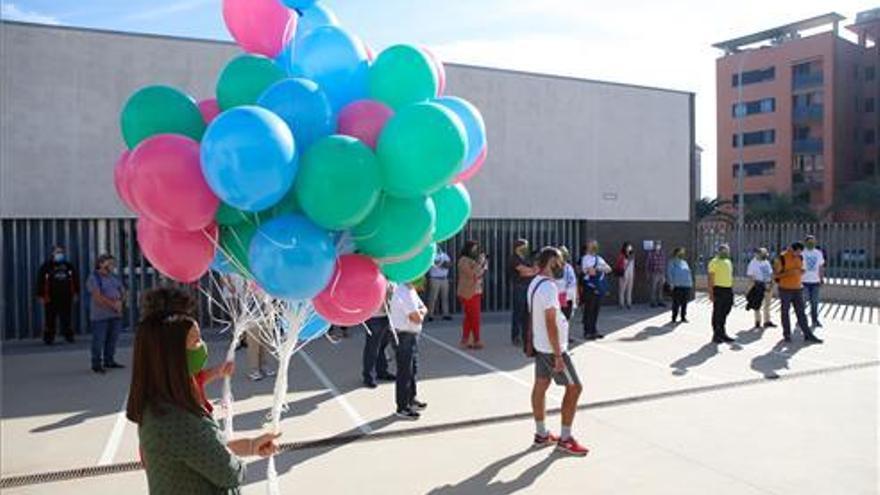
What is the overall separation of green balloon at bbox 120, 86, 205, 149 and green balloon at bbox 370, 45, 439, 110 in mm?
937

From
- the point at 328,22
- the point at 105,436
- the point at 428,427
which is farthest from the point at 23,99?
the point at 328,22

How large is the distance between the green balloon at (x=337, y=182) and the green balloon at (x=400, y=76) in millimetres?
425

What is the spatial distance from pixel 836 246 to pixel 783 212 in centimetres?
2168

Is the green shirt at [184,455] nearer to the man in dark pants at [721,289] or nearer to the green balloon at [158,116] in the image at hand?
the green balloon at [158,116]

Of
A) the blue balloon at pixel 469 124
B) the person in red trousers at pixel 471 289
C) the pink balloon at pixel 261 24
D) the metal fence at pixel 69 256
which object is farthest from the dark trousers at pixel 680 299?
the pink balloon at pixel 261 24

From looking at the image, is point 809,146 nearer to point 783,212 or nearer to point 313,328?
point 783,212

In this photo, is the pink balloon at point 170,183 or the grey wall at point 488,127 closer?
the pink balloon at point 170,183

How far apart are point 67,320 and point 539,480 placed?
9502 millimetres

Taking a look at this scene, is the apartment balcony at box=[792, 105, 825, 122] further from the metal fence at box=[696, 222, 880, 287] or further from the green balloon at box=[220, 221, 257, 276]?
the green balloon at box=[220, 221, 257, 276]

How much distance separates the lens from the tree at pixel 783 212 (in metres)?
40.2

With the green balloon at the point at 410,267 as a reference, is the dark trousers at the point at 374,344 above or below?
below

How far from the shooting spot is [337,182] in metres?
3.29

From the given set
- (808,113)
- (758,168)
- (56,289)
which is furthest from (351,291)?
(758,168)

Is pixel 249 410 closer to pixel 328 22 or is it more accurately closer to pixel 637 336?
pixel 328 22
